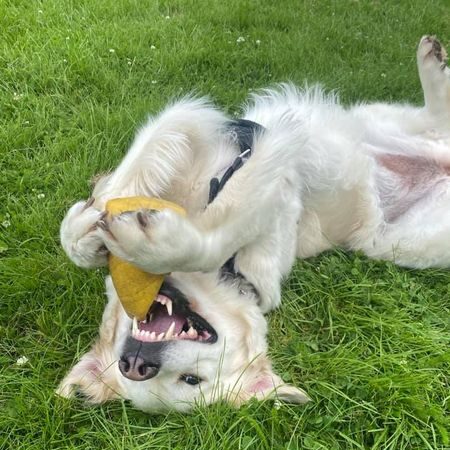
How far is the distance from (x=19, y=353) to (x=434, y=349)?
2.18 m

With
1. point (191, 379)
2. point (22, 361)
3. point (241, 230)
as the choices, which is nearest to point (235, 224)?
point (241, 230)

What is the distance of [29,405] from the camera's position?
2.71 metres

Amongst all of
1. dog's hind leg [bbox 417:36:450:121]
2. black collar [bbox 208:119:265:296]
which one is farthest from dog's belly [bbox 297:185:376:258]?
dog's hind leg [bbox 417:36:450:121]

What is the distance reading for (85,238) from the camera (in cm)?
243

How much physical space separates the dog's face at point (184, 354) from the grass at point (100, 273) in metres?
0.10

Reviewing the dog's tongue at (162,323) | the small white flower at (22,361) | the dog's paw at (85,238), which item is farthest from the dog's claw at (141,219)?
the small white flower at (22,361)

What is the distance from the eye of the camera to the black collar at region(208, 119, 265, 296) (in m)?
2.70

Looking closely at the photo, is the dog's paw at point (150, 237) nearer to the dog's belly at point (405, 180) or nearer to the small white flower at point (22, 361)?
the small white flower at point (22, 361)

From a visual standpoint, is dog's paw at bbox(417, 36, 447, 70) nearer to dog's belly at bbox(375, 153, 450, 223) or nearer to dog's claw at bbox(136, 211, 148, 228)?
dog's belly at bbox(375, 153, 450, 223)

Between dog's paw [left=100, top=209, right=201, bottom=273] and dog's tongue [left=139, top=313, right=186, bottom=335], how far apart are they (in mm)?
384

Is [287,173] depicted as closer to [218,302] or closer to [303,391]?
[218,302]

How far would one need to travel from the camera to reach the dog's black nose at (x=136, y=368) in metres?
2.40

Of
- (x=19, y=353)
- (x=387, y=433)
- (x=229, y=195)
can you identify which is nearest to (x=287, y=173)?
(x=229, y=195)

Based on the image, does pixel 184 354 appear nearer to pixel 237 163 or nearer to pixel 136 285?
pixel 136 285
